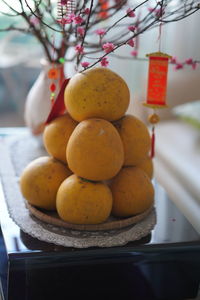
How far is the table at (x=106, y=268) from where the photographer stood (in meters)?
0.81

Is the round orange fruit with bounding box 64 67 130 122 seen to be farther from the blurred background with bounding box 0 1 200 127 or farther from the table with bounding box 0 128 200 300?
the blurred background with bounding box 0 1 200 127

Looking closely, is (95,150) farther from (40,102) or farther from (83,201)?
(40,102)

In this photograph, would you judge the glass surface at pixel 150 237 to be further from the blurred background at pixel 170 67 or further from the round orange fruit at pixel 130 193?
the blurred background at pixel 170 67

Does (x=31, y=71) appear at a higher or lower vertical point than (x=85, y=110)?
lower

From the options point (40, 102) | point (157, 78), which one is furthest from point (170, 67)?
point (157, 78)

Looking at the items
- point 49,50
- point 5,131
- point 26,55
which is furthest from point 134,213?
point 26,55

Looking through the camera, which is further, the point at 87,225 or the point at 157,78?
the point at 157,78

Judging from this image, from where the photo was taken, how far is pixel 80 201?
2.79 feet

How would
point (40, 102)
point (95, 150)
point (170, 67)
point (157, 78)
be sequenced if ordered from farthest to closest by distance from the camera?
point (170, 67) < point (40, 102) < point (157, 78) < point (95, 150)

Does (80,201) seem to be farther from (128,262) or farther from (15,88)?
(15,88)

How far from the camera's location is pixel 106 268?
84 cm

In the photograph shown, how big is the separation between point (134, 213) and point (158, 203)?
0.38ft

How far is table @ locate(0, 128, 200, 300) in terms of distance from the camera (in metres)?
0.81

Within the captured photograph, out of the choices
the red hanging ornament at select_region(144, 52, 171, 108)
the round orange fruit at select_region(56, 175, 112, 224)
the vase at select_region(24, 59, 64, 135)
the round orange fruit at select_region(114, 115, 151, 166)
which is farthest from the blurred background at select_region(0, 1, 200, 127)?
the round orange fruit at select_region(56, 175, 112, 224)
